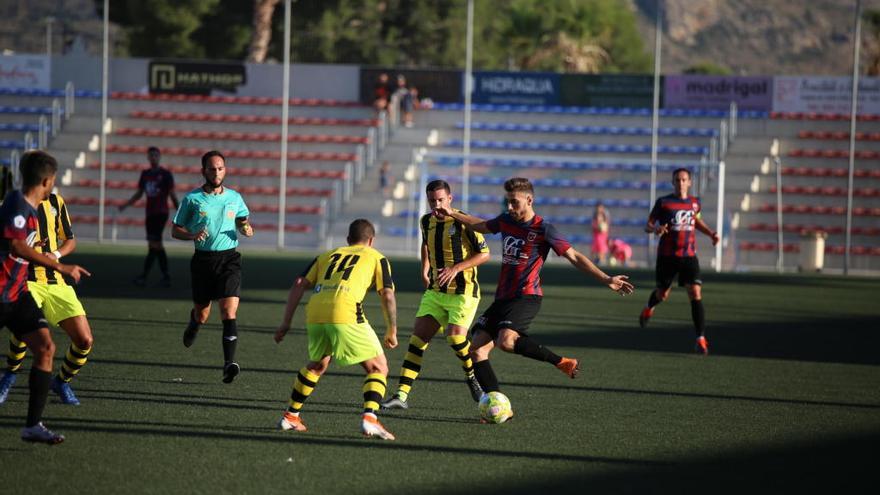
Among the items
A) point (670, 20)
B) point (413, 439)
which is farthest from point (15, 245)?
point (670, 20)

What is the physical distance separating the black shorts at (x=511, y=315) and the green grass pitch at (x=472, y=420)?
68cm

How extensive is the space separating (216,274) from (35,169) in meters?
3.71

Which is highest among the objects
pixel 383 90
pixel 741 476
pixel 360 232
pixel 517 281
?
pixel 383 90

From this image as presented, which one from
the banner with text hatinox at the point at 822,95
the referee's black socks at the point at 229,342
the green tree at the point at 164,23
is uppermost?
the green tree at the point at 164,23

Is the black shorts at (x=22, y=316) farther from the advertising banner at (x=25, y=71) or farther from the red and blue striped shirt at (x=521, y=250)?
the advertising banner at (x=25, y=71)

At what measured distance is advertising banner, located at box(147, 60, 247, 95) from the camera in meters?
45.0

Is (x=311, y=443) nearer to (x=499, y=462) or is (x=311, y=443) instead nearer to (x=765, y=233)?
(x=499, y=462)

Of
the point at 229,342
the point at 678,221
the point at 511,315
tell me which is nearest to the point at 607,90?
the point at 678,221

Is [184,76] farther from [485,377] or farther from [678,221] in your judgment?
[485,377]

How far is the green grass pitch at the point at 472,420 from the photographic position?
7.21m

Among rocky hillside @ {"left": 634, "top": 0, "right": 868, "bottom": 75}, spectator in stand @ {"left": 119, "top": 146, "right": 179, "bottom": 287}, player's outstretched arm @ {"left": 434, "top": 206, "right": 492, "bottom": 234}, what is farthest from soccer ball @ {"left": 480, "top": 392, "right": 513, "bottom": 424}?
rocky hillside @ {"left": 634, "top": 0, "right": 868, "bottom": 75}

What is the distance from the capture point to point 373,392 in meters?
8.37

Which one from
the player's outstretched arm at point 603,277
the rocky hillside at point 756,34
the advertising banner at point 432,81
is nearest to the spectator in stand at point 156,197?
the player's outstretched arm at point 603,277

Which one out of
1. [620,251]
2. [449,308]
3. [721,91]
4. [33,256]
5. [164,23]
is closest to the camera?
[33,256]
